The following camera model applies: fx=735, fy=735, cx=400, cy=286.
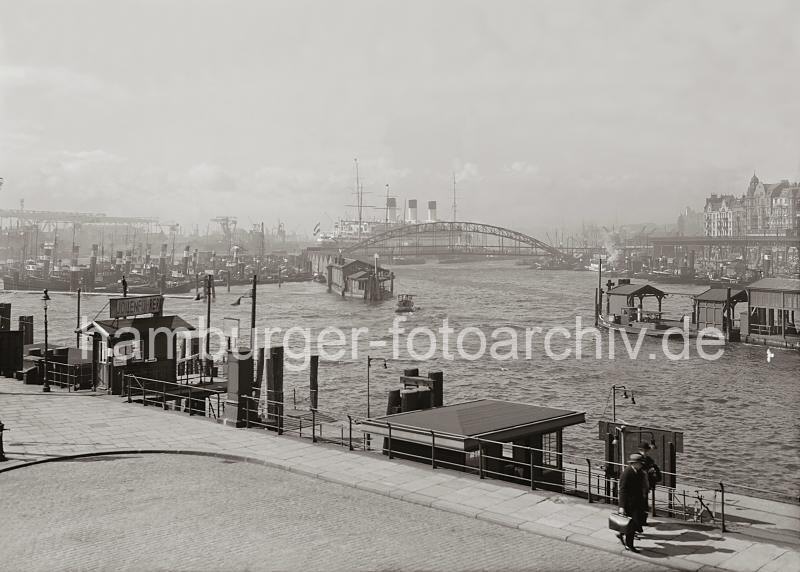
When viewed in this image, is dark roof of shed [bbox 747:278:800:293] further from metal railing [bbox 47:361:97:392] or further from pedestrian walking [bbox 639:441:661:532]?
pedestrian walking [bbox 639:441:661:532]

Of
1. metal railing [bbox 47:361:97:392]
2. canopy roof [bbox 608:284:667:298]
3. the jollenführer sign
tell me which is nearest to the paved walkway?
metal railing [bbox 47:361:97:392]

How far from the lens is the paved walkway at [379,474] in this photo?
39.1ft

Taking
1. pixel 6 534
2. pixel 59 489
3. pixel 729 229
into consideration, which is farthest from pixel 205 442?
pixel 729 229

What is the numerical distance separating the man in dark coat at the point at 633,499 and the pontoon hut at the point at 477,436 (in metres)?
4.61

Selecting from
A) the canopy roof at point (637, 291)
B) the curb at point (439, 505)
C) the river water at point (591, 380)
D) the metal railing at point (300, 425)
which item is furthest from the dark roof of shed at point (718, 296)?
the curb at point (439, 505)

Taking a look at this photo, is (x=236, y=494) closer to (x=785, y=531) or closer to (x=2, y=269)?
(x=785, y=531)

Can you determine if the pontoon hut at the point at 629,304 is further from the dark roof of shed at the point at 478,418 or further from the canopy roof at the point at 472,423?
the canopy roof at the point at 472,423

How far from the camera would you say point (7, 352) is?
36.0 metres

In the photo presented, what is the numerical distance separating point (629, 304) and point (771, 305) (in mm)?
20680

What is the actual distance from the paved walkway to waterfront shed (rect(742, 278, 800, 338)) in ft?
170

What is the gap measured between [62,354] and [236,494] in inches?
1001

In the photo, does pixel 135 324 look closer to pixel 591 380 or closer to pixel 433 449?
pixel 433 449

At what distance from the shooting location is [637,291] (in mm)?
83375

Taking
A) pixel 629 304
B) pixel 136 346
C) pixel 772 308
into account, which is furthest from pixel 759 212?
pixel 136 346
